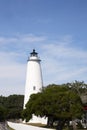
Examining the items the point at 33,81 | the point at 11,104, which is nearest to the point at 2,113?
the point at 11,104

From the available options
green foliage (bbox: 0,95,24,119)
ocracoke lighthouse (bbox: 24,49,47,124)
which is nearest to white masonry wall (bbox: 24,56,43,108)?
ocracoke lighthouse (bbox: 24,49,47,124)

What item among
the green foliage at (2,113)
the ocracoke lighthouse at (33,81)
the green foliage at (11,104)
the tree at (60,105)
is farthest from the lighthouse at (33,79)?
the green foliage at (11,104)

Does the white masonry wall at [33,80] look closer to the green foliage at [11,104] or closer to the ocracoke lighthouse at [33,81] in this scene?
the ocracoke lighthouse at [33,81]

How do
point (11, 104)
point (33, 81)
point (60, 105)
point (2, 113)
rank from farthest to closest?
1. point (11, 104)
2. point (2, 113)
3. point (33, 81)
4. point (60, 105)

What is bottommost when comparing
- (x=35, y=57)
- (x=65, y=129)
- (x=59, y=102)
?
(x=65, y=129)

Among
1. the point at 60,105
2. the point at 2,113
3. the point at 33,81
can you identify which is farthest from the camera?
the point at 2,113

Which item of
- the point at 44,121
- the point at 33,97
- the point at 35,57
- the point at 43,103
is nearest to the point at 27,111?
the point at 33,97

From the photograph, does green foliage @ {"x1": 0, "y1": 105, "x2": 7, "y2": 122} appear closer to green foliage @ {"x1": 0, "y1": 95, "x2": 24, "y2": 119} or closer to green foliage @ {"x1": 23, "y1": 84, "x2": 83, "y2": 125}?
green foliage @ {"x1": 0, "y1": 95, "x2": 24, "y2": 119}

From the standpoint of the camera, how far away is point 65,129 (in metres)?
44.8

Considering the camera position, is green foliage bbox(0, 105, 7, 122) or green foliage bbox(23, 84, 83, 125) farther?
green foliage bbox(0, 105, 7, 122)

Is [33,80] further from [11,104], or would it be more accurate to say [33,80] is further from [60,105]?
[11,104]

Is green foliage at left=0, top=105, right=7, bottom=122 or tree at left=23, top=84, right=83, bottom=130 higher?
green foliage at left=0, top=105, right=7, bottom=122

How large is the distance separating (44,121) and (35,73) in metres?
8.98

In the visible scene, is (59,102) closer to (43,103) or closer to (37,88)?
(43,103)
